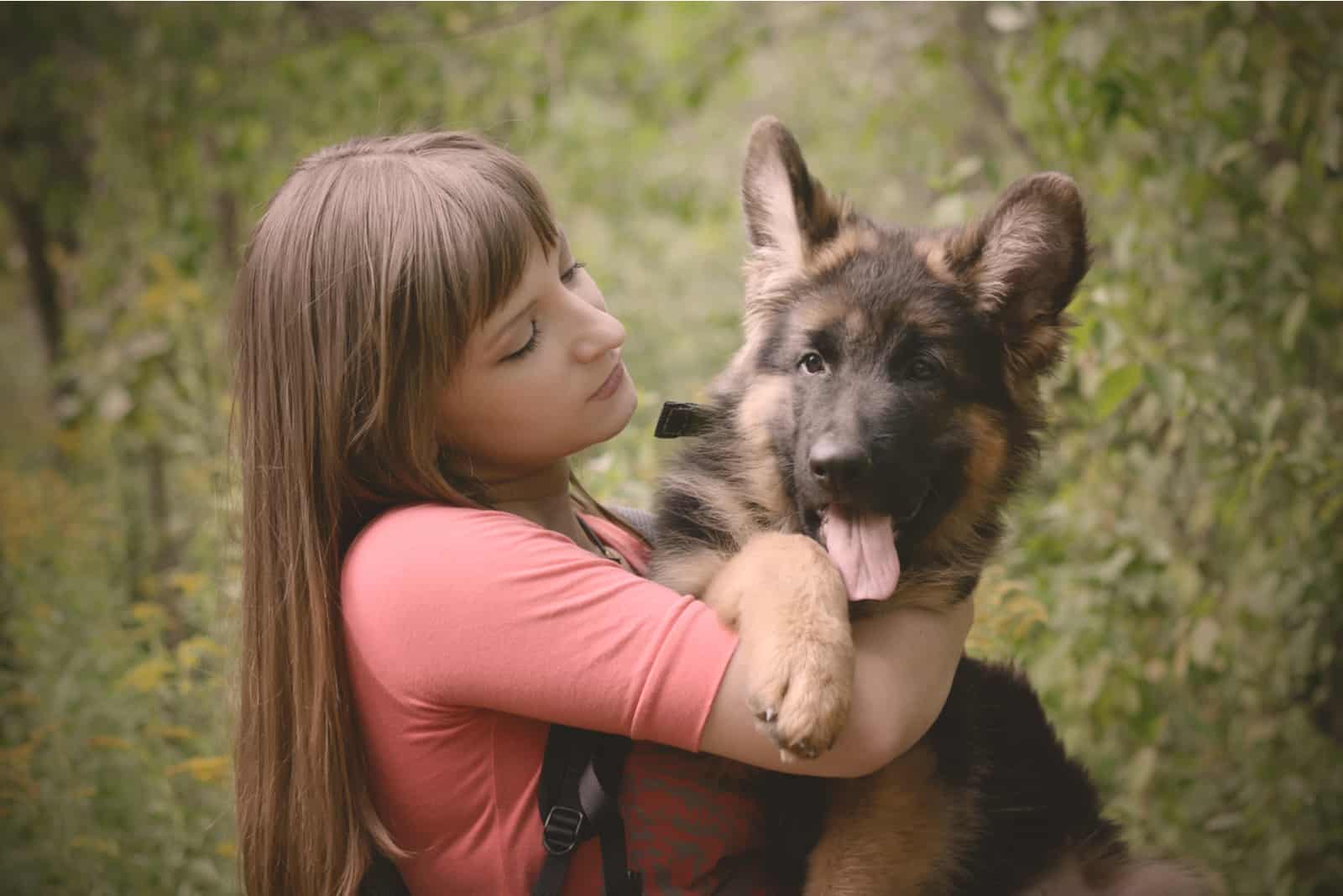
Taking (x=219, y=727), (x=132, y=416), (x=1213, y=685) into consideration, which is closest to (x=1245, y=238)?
(x=1213, y=685)

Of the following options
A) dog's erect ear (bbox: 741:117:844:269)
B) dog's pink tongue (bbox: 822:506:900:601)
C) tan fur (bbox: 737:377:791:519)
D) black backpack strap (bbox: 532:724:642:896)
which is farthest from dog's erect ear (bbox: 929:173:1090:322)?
black backpack strap (bbox: 532:724:642:896)

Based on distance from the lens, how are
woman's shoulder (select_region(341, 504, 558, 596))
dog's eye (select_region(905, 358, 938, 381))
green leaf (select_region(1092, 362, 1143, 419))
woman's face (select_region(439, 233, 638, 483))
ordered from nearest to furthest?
woman's shoulder (select_region(341, 504, 558, 596)) < woman's face (select_region(439, 233, 638, 483)) < dog's eye (select_region(905, 358, 938, 381)) < green leaf (select_region(1092, 362, 1143, 419))

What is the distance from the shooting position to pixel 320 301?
207 centimetres

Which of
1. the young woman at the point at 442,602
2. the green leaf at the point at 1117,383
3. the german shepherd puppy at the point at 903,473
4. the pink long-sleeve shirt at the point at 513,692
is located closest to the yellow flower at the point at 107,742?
the young woman at the point at 442,602

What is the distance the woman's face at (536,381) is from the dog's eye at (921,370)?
0.66 metres

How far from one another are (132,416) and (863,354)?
17.1 feet

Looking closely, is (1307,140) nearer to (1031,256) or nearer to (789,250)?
(1031,256)

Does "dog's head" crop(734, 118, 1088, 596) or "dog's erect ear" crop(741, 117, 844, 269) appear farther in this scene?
"dog's erect ear" crop(741, 117, 844, 269)

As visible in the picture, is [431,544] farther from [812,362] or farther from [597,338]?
[812,362]

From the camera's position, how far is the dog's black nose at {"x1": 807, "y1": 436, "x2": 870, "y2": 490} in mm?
2152

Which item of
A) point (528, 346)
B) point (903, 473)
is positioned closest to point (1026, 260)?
point (903, 473)

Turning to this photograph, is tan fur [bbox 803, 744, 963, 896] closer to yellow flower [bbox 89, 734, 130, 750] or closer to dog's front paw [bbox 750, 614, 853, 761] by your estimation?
dog's front paw [bbox 750, 614, 853, 761]

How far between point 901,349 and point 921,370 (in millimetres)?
67

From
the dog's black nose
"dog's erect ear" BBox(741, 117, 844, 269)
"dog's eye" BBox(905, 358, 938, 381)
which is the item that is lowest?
the dog's black nose
